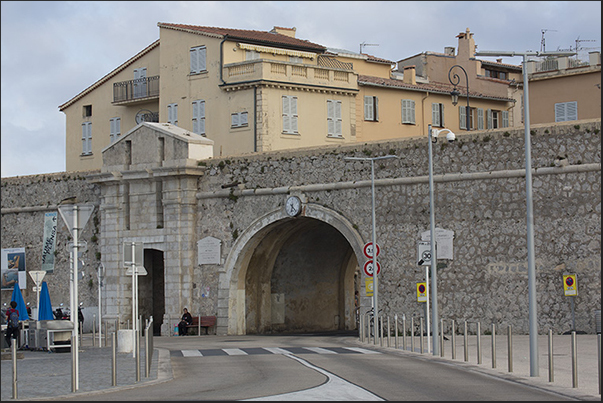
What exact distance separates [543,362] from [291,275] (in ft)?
63.2

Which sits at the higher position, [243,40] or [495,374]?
[243,40]

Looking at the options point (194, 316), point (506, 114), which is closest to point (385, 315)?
point (194, 316)

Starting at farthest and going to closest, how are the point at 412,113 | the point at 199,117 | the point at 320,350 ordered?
the point at 412,113 < the point at 199,117 < the point at 320,350

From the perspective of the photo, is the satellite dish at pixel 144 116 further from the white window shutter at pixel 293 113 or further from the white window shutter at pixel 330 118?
the white window shutter at pixel 330 118

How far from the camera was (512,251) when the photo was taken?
30047 mm

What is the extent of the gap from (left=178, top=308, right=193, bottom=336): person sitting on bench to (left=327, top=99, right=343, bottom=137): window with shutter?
12445 mm

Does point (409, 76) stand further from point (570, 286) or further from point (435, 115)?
point (570, 286)

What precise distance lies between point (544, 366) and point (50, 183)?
2819 centimetres

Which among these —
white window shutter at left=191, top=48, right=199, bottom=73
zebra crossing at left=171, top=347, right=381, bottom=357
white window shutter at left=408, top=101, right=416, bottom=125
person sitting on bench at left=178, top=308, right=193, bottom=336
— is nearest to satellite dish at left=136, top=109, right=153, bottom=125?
white window shutter at left=191, top=48, right=199, bottom=73

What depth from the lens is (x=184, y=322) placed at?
36.0m

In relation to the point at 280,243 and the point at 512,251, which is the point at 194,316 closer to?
the point at 280,243

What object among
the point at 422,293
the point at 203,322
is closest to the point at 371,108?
the point at 203,322

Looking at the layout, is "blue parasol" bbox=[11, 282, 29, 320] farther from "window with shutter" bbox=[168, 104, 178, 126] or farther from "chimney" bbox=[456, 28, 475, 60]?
"chimney" bbox=[456, 28, 475, 60]

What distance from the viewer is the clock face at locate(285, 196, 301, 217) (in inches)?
1355
